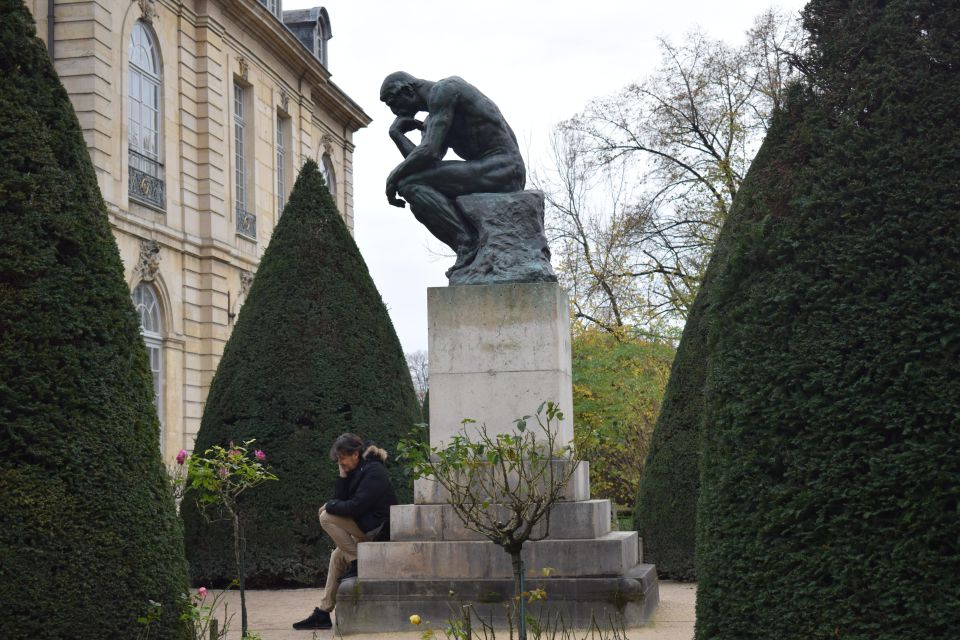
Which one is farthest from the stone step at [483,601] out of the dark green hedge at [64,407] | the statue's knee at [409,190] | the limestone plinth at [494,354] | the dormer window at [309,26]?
the dormer window at [309,26]

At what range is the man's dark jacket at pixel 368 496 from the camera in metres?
8.50

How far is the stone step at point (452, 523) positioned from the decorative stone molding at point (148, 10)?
16.1m

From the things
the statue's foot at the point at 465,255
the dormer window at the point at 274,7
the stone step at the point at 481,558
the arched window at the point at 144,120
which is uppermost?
the dormer window at the point at 274,7

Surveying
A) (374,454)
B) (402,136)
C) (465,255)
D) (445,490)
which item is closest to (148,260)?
(402,136)

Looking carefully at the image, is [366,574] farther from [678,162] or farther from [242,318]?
[678,162]

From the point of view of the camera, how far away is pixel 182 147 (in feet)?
75.9

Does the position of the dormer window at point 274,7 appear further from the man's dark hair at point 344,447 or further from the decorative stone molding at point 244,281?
the man's dark hair at point 344,447

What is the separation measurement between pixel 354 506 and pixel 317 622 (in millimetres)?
859

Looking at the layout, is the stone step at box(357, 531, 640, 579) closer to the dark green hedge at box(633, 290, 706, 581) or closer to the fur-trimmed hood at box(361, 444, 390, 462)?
the fur-trimmed hood at box(361, 444, 390, 462)

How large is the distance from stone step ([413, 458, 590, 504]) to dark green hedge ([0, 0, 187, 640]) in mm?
2901

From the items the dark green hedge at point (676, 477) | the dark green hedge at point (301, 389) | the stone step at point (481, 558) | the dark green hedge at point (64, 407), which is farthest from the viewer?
the dark green hedge at point (301, 389)

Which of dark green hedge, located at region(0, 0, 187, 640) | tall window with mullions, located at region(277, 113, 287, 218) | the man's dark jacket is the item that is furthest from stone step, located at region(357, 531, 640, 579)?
tall window with mullions, located at region(277, 113, 287, 218)

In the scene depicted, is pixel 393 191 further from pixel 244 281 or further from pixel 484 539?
pixel 244 281

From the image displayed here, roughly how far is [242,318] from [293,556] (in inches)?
104
